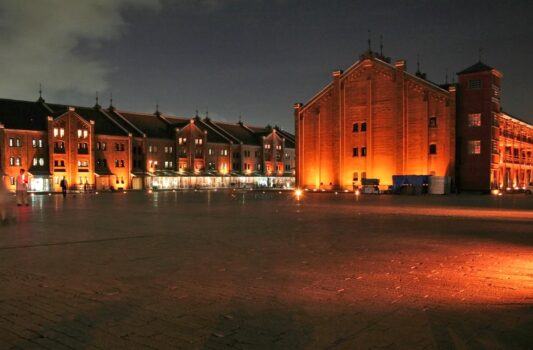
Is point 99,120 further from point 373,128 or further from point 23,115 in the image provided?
point 373,128

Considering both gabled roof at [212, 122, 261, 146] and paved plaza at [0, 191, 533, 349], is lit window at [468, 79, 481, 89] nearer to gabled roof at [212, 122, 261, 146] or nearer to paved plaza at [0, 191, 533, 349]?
paved plaza at [0, 191, 533, 349]

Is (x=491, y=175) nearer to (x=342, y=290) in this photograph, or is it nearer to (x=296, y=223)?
(x=296, y=223)

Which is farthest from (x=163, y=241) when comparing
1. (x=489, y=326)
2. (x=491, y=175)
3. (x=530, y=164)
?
(x=530, y=164)

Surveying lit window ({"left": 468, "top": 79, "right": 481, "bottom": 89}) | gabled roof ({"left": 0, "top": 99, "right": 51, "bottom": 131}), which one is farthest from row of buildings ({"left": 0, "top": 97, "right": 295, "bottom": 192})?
lit window ({"left": 468, "top": 79, "right": 481, "bottom": 89})

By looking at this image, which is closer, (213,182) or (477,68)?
(477,68)

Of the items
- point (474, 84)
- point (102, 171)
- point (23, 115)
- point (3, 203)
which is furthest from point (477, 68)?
point (23, 115)

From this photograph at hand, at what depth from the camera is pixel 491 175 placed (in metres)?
57.5

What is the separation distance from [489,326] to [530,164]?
85212 millimetres

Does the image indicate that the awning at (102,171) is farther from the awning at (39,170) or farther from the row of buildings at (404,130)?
the row of buildings at (404,130)

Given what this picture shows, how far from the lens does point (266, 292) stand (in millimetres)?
7227

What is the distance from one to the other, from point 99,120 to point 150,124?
1143 cm

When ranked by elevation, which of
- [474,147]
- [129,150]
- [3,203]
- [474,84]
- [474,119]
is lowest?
[3,203]

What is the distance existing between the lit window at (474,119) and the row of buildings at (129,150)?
179 ft

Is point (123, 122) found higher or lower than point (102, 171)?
higher
